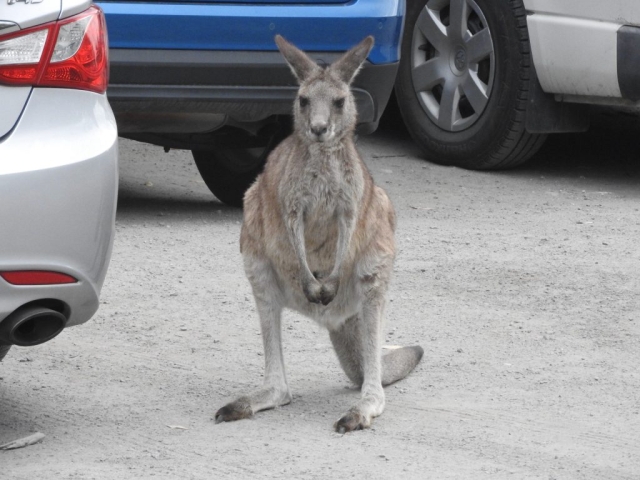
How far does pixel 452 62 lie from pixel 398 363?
12.2 ft

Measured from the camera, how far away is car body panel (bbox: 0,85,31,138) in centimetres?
335

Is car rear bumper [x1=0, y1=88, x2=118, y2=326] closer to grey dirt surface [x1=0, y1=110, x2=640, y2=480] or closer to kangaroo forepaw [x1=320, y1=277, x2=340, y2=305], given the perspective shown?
grey dirt surface [x1=0, y1=110, x2=640, y2=480]

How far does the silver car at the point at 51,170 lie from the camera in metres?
3.29

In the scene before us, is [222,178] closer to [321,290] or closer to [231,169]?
[231,169]

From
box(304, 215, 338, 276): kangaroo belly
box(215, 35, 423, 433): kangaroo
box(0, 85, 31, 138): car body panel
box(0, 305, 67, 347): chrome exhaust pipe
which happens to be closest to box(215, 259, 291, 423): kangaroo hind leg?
box(215, 35, 423, 433): kangaroo

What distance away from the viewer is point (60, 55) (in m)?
3.45

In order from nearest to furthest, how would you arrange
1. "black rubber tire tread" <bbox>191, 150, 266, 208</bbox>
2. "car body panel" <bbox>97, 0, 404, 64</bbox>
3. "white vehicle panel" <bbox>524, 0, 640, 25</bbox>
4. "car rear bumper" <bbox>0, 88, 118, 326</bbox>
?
"car rear bumper" <bbox>0, 88, 118, 326</bbox>, "car body panel" <bbox>97, 0, 404, 64</bbox>, "white vehicle panel" <bbox>524, 0, 640, 25</bbox>, "black rubber tire tread" <bbox>191, 150, 266, 208</bbox>

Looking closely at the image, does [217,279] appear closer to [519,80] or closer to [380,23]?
[380,23]

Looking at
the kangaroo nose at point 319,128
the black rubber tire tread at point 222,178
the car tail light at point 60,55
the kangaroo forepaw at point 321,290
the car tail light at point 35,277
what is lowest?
the black rubber tire tread at point 222,178

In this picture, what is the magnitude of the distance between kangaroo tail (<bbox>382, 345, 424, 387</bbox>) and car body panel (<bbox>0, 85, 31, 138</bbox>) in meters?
1.57

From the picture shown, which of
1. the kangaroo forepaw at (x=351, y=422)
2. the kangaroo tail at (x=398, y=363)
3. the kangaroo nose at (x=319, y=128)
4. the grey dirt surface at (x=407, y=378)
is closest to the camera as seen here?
the grey dirt surface at (x=407, y=378)

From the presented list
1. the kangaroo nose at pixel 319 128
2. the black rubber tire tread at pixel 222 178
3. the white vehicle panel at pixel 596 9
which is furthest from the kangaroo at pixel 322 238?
the white vehicle panel at pixel 596 9

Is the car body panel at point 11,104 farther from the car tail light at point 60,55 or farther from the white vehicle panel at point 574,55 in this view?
the white vehicle panel at point 574,55

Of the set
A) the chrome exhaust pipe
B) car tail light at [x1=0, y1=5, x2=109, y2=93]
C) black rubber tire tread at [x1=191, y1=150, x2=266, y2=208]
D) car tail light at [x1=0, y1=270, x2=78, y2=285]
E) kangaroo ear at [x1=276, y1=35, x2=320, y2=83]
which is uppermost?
car tail light at [x1=0, y1=5, x2=109, y2=93]
